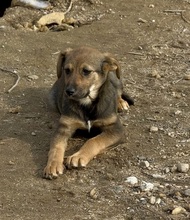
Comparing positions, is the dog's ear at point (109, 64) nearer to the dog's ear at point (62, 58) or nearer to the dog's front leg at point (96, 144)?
the dog's ear at point (62, 58)

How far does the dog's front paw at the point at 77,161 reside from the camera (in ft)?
16.8

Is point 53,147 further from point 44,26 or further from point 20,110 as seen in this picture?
point 44,26

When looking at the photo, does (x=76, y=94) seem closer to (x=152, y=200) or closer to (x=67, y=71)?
(x=67, y=71)

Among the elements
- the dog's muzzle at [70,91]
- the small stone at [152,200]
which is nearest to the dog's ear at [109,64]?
the dog's muzzle at [70,91]

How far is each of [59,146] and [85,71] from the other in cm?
67

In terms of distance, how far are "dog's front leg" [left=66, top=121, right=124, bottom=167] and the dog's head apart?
0.31m

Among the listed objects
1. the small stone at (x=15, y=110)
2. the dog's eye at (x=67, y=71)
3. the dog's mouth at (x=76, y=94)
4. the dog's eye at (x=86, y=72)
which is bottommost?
the small stone at (x=15, y=110)

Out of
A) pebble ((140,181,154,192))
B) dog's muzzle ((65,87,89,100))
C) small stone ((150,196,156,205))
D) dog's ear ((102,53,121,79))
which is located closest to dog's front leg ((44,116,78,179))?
dog's muzzle ((65,87,89,100))

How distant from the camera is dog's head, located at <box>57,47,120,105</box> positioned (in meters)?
5.29

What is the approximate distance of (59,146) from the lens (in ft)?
17.4

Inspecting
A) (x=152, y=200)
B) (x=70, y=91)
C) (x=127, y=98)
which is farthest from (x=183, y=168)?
(x=127, y=98)

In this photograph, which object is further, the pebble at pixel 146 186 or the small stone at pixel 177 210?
the pebble at pixel 146 186

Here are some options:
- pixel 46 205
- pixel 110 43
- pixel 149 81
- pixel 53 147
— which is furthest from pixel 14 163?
pixel 110 43

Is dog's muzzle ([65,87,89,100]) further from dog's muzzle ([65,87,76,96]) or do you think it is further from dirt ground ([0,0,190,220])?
dirt ground ([0,0,190,220])
